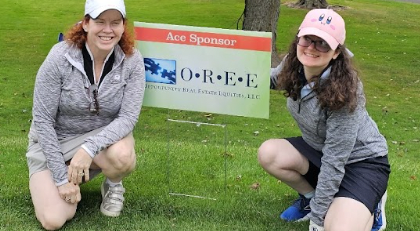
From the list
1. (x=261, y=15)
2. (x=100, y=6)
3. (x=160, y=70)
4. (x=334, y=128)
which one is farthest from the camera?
(x=261, y=15)

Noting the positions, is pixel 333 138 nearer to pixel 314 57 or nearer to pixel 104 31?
pixel 314 57

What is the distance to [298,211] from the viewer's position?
4.14 meters

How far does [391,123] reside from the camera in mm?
10406

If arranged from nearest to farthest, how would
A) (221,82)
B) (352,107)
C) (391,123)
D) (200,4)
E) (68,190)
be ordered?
1. (352,107)
2. (68,190)
3. (221,82)
4. (391,123)
5. (200,4)

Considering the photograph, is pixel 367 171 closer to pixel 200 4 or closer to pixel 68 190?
pixel 68 190

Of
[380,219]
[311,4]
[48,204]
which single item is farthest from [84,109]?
[311,4]

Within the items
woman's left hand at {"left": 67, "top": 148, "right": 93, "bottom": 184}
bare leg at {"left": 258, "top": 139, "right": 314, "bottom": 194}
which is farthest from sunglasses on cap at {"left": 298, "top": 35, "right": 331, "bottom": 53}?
woman's left hand at {"left": 67, "top": 148, "right": 93, "bottom": 184}

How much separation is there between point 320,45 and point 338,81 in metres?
0.21

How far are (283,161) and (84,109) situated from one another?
3.99 feet

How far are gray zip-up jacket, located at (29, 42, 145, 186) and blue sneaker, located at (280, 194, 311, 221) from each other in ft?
3.64

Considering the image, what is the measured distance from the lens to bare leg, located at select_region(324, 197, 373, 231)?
3.54 metres

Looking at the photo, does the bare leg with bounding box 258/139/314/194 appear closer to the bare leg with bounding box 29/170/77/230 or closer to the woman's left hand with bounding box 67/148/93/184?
the woman's left hand with bounding box 67/148/93/184

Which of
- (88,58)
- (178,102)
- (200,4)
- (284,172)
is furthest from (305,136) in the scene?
(200,4)

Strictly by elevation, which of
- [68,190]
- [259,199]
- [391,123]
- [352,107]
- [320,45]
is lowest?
[391,123]
